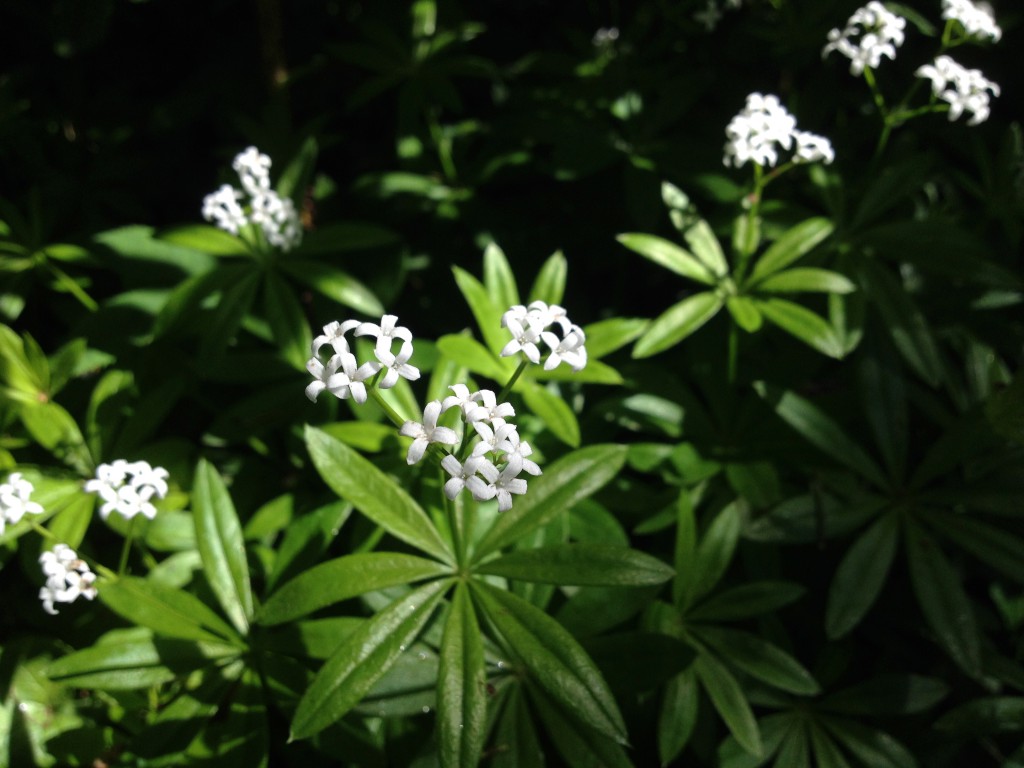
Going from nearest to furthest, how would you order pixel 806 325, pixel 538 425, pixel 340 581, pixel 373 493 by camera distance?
pixel 340 581 → pixel 373 493 → pixel 806 325 → pixel 538 425

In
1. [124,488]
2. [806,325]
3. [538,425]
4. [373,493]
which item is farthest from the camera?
[538,425]

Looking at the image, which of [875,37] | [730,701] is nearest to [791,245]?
[875,37]

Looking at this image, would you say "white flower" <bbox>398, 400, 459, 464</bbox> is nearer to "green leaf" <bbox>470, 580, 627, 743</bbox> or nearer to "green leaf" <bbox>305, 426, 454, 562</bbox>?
Result: "green leaf" <bbox>305, 426, 454, 562</bbox>

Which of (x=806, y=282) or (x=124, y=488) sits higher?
(x=806, y=282)

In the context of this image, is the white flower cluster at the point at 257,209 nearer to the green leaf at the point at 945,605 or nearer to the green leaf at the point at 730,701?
Answer: the green leaf at the point at 730,701

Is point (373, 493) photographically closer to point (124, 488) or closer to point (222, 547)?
point (222, 547)

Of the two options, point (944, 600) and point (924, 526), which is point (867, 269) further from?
point (944, 600)

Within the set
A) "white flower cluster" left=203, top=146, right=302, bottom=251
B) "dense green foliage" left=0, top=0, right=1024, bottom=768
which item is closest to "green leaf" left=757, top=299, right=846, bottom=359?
"dense green foliage" left=0, top=0, right=1024, bottom=768
